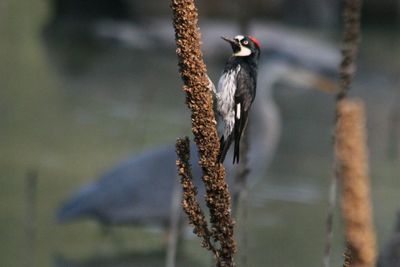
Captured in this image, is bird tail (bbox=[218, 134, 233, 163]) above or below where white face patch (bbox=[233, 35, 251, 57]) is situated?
below

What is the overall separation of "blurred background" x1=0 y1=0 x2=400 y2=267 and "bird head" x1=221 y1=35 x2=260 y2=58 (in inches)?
21.9

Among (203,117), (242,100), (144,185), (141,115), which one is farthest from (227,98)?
(141,115)

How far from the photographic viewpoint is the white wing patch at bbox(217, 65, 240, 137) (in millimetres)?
2215

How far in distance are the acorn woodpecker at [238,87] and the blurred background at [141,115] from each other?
1.81 feet

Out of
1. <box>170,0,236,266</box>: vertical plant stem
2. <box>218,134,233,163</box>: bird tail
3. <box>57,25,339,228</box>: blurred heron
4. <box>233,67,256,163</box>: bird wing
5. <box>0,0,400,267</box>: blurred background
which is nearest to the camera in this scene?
<box>170,0,236,266</box>: vertical plant stem

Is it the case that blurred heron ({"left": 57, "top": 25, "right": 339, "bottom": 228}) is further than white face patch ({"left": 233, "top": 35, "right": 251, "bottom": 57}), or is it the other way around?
blurred heron ({"left": 57, "top": 25, "right": 339, "bottom": 228})

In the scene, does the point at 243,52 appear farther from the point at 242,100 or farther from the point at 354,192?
the point at 354,192

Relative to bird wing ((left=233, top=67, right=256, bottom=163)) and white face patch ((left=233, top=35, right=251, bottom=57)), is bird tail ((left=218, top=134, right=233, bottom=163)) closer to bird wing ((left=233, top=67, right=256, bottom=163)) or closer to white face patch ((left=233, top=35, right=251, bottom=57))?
bird wing ((left=233, top=67, right=256, bottom=163))

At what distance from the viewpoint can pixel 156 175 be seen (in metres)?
5.60

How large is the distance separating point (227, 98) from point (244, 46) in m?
0.11

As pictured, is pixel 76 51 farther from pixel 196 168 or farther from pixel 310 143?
pixel 196 168

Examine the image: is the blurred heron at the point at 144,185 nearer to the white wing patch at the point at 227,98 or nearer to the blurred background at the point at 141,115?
the blurred background at the point at 141,115

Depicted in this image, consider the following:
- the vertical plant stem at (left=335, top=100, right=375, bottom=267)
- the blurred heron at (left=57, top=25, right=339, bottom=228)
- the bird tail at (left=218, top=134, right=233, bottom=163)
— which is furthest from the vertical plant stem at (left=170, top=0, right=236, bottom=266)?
the blurred heron at (left=57, top=25, right=339, bottom=228)

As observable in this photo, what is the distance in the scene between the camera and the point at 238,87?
2.25 m
